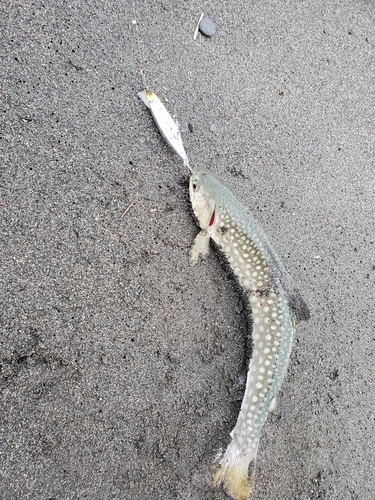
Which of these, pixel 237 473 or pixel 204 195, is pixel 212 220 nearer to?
pixel 204 195

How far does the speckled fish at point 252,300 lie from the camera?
3.09 metres

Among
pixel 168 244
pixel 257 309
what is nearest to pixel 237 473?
pixel 257 309

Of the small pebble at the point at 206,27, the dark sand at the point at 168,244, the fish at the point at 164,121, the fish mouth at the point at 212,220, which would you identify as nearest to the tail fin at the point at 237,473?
the dark sand at the point at 168,244

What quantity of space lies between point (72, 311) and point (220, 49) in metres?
2.68

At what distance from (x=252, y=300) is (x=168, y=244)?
0.87m

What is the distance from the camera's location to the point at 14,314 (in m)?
2.81

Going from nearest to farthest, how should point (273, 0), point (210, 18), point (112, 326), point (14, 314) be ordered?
point (14, 314)
point (112, 326)
point (210, 18)
point (273, 0)

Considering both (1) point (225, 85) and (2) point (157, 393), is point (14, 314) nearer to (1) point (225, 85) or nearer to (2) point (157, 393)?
(2) point (157, 393)

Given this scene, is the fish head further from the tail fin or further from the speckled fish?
the tail fin

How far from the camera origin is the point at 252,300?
10.9 feet

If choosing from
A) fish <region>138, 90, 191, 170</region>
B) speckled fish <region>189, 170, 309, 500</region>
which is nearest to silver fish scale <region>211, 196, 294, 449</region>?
speckled fish <region>189, 170, 309, 500</region>

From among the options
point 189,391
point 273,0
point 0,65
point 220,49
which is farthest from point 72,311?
point 273,0

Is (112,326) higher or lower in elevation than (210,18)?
lower

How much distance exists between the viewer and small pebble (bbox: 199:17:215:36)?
345 cm
